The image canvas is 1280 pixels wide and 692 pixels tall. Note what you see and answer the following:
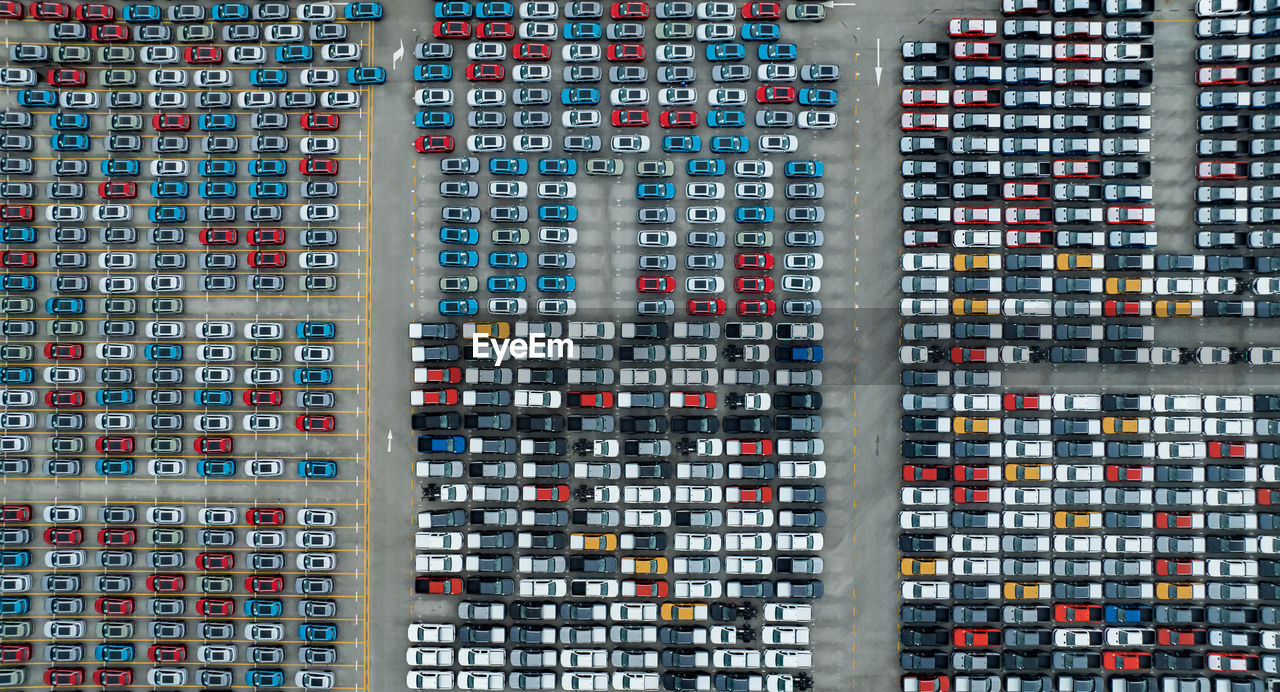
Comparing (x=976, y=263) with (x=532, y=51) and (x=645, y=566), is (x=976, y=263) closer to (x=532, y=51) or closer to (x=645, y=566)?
(x=645, y=566)

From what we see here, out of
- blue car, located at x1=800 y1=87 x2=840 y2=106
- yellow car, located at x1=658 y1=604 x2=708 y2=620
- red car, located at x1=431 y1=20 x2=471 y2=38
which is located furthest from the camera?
red car, located at x1=431 y1=20 x2=471 y2=38

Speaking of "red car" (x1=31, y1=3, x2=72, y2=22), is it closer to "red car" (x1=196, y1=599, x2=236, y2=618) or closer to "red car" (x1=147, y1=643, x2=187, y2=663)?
"red car" (x1=196, y1=599, x2=236, y2=618)

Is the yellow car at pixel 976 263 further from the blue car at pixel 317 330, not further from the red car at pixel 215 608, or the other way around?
the red car at pixel 215 608

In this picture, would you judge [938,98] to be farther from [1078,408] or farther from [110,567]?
[110,567]

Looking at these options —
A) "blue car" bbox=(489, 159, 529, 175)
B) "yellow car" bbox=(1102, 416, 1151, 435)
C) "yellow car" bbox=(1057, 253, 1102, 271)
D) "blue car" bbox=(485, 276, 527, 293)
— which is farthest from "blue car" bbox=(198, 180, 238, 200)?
"yellow car" bbox=(1102, 416, 1151, 435)

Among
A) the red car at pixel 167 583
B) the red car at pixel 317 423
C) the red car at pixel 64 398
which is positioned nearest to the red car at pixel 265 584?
the red car at pixel 167 583

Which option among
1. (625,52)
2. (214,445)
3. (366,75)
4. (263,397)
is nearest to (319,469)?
(263,397)
